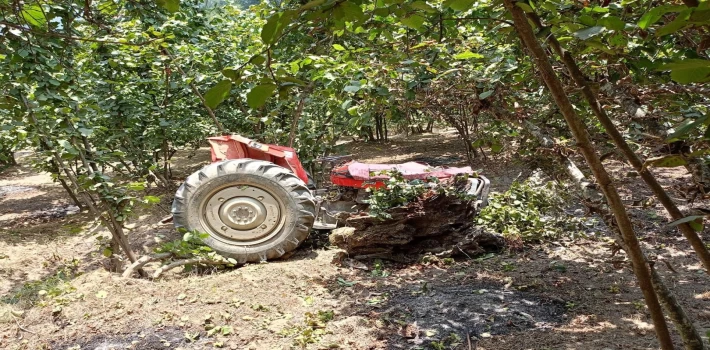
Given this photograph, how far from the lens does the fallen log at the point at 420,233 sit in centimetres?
472

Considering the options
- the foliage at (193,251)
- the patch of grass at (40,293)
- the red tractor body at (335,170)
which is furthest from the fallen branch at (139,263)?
the red tractor body at (335,170)

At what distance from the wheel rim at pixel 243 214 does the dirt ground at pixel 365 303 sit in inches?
15.7

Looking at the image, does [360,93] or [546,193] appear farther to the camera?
[546,193]

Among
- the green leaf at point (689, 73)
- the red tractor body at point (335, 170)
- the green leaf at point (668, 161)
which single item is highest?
the green leaf at point (689, 73)

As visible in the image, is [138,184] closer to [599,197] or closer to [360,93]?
[360,93]

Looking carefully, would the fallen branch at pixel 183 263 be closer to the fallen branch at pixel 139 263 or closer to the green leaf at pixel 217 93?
the fallen branch at pixel 139 263

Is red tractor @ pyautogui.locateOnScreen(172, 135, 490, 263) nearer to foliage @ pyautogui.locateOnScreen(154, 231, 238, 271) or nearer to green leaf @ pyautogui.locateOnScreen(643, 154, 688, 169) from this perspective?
foliage @ pyautogui.locateOnScreen(154, 231, 238, 271)

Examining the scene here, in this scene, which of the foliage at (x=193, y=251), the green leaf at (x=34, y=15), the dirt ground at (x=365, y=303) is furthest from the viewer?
the foliage at (x=193, y=251)

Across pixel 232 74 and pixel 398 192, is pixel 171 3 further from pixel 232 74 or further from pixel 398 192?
pixel 398 192

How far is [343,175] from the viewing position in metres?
5.51

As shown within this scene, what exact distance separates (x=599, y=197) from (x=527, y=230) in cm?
286

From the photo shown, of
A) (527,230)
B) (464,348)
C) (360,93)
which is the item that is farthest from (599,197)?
(527,230)

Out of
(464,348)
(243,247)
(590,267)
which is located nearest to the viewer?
(464,348)

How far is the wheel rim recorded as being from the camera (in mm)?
5090
